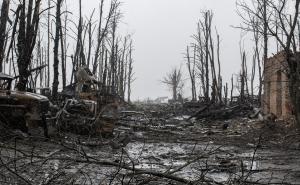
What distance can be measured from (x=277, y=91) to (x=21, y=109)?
53.5 feet

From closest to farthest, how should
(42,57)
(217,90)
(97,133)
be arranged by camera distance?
(97,133) → (217,90) → (42,57)

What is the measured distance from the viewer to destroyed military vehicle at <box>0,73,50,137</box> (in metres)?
12.7

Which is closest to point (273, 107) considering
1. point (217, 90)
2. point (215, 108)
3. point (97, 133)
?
point (215, 108)

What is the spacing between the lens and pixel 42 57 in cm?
4481

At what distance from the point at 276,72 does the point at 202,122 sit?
5.47 m

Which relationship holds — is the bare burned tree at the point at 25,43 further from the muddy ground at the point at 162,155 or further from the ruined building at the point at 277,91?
the ruined building at the point at 277,91

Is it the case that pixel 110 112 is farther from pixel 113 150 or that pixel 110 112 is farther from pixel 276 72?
pixel 276 72

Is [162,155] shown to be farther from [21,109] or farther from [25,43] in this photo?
[25,43]

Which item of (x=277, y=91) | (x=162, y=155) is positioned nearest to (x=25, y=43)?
(x=162, y=155)

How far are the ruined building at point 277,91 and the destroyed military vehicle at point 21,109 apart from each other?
42.9 ft

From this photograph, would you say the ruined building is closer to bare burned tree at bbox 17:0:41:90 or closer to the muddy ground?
the muddy ground

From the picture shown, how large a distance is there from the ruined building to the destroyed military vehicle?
515 inches

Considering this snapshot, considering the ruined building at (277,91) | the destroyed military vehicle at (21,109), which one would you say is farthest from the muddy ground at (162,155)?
the ruined building at (277,91)

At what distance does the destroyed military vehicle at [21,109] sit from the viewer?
41.8ft
